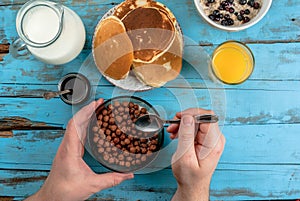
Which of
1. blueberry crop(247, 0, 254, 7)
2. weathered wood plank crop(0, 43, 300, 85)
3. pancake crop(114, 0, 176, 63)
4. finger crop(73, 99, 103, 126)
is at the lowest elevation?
finger crop(73, 99, 103, 126)

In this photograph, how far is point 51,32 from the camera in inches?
47.3

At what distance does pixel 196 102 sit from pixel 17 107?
1.91ft

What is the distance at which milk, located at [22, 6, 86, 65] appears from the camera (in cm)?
120

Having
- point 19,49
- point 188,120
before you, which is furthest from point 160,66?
point 19,49

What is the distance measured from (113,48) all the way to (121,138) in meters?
0.28

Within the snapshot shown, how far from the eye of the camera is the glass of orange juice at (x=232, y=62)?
1.28m

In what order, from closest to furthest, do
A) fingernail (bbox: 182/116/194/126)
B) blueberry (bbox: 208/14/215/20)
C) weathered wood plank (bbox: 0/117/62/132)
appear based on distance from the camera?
fingernail (bbox: 182/116/194/126) → blueberry (bbox: 208/14/215/20) → weathered wood plank (bbox: 0/117/62/132)

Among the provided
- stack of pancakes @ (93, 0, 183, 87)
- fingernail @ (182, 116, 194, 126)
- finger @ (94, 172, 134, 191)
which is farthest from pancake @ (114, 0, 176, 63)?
finger @ (94, 172, 134, 191)

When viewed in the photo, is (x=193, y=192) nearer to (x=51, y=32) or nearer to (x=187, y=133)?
(x=187, y=133)

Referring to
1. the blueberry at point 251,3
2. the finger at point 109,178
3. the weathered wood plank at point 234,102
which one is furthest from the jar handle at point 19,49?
the blueberry at point 251,3

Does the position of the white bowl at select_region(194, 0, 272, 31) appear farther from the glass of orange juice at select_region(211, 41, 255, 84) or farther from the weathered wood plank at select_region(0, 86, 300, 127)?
the weathered wood plank at select_region(0, 86, 300, 127)

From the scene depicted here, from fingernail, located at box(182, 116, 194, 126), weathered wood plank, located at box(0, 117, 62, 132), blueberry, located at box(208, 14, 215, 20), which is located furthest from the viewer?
weathered wood plank, located at box(0, 117, 62, 132)

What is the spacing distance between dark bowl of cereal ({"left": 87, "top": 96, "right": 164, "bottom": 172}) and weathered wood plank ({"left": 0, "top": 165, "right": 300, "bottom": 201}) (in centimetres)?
10

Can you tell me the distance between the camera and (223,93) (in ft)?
4.36
